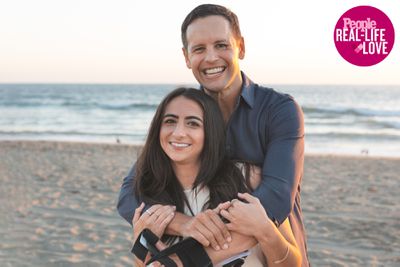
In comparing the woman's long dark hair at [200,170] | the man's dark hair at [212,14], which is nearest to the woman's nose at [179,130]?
the woman's long dark hair at [200,170]

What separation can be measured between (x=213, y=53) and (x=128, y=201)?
93cm

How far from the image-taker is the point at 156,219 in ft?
8.02

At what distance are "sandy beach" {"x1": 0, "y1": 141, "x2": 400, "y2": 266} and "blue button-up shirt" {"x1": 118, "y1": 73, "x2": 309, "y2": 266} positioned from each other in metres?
A: 2.99

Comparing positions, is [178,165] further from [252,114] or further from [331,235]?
[331,235]

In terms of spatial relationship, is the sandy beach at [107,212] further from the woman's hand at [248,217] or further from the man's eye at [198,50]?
the woman's hand at [248,217]

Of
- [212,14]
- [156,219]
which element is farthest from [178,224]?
[212,14]

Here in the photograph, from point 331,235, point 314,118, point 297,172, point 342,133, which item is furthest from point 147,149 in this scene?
point 314,118

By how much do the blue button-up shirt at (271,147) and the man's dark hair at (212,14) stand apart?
0.30 meters

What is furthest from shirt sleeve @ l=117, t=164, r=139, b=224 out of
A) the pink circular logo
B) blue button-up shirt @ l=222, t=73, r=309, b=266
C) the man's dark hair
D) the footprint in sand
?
the pink circular logo

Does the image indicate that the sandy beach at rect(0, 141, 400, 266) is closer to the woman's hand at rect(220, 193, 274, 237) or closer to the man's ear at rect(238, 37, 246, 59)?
the man's ear at rect(238, 37, 246, 59)

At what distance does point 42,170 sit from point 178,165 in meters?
8.33

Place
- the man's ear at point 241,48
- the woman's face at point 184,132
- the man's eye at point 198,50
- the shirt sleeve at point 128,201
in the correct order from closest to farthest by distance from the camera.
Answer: the woman's face at point 184,132 < the shirt sleeve at point 128,201 < the man's eye at point 198,50 < the man's ear at point 241,48

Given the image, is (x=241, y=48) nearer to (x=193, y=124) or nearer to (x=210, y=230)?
(x=193, y=124)

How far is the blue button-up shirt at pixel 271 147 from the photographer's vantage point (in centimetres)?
240
